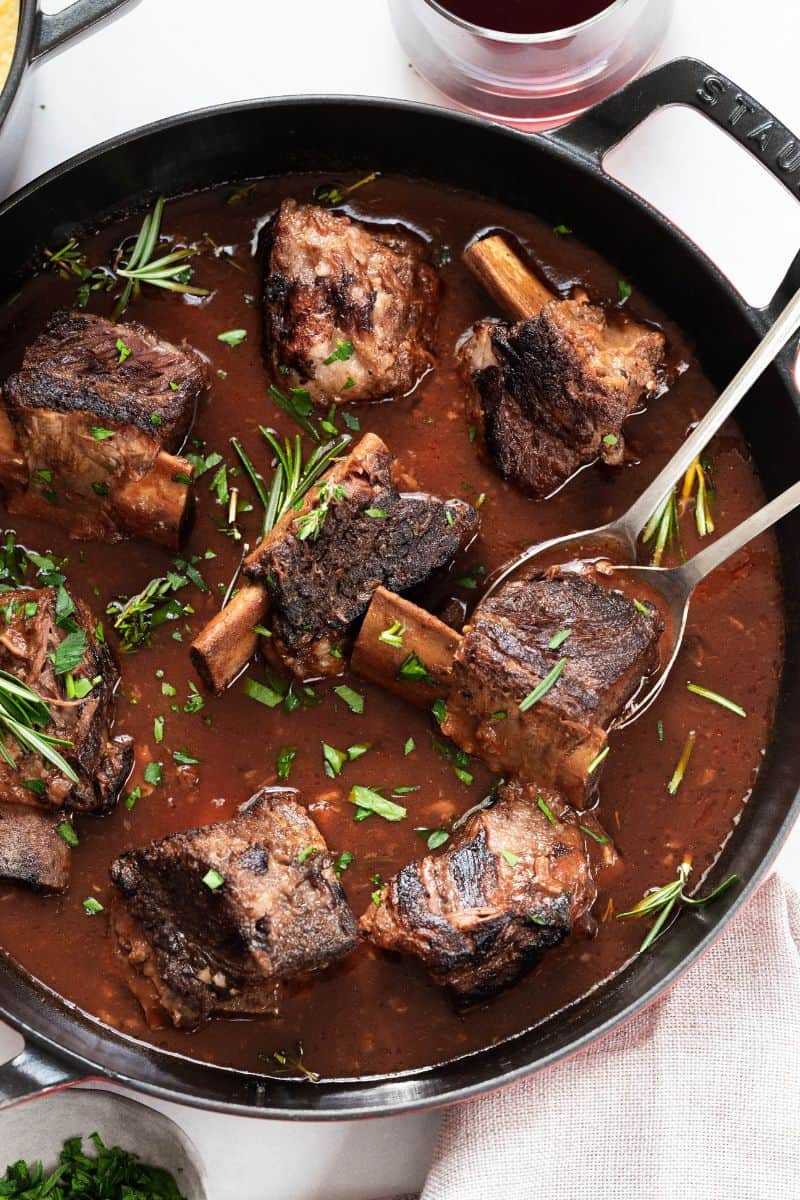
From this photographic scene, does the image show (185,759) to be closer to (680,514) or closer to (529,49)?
(680,514)

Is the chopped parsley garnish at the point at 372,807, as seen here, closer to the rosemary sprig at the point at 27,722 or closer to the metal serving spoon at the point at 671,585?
the metal serving spoon at the point at 671,585

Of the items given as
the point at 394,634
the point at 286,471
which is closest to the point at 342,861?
the point at 394,634

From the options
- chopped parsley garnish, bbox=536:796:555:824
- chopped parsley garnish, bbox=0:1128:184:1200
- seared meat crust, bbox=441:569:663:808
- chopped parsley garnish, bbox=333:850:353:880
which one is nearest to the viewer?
seared meat crust, bbox=441:569:663:808

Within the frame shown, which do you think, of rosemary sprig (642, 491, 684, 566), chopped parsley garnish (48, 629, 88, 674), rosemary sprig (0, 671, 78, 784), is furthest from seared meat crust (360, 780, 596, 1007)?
chopped parsley garnish (48, 629, 88, 674)

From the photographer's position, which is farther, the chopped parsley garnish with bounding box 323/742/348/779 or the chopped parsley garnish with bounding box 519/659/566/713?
the chopped parsley garnish with bounding box 323/742/348/779

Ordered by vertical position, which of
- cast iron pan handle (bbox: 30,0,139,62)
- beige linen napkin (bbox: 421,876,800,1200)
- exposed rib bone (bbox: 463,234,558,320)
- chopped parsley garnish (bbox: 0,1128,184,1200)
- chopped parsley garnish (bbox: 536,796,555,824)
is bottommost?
beige linen napkin (bbox: 421,876,800,1200)

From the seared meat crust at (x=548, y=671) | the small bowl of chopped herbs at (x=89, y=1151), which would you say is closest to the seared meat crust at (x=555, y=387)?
the seared meat crust at (x=548, y=671)

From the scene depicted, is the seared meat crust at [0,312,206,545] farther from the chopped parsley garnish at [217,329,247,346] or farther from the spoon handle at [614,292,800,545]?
the spoon handle at [614,292,800,545]
